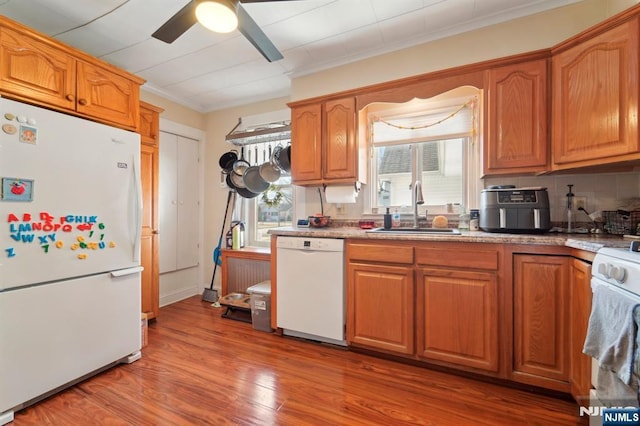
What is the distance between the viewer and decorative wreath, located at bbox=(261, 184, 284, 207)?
11.6ft

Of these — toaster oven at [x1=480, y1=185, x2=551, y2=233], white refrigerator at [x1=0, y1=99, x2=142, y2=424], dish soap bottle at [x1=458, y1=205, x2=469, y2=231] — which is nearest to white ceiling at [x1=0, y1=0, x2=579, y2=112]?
white refrigerator at [x1=0, y1=99, x2=142, y2=424]

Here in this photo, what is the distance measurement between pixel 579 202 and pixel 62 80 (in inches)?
144

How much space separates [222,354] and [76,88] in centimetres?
216

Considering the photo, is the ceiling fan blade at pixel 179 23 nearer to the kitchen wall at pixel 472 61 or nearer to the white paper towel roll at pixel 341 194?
the kitchen wall at pixel 472 61

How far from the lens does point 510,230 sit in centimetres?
189

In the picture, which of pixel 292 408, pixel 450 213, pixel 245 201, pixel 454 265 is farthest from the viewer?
pixel 245 201

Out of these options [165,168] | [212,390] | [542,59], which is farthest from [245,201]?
[542,59]

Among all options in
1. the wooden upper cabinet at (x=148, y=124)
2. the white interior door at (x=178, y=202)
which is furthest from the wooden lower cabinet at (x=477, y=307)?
the white interior door at (x=178, y=202)

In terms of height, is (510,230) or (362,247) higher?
(510,230)

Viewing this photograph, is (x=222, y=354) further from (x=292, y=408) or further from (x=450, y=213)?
(x=450, y=213)

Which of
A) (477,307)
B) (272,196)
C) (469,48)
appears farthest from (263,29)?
(477,307)

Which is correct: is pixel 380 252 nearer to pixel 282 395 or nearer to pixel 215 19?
pixel 282 395

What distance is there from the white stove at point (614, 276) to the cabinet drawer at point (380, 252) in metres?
0.94

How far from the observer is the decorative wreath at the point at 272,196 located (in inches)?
140
